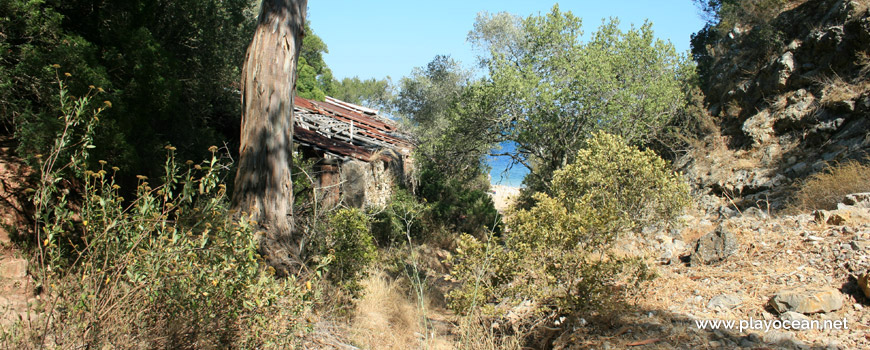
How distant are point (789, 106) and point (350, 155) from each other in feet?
35.4

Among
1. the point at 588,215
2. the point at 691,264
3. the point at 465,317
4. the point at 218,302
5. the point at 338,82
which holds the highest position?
the point at 338,82

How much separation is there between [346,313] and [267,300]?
85.4 inches

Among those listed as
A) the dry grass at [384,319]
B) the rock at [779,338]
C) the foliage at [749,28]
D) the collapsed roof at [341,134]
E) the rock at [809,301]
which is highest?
the foliage at [749,28]

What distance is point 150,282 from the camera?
2949mm

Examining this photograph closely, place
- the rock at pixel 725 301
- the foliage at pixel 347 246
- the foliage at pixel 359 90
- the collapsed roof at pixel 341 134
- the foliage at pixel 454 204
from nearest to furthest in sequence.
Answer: the rock at pixel 725 301
the foliage at pixel 347 246
the collapsed roof at pixel 341 134
the foliage at pixel 454 204
the foliage at pixel 359 90

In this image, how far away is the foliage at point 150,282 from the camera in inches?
111

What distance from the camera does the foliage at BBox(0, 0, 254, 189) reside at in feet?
16.9

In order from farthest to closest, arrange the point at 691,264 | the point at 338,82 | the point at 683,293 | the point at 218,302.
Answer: the point at 338,82, the point at 691,264, the point at 683,293, the point at 218,302

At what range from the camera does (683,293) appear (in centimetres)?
511

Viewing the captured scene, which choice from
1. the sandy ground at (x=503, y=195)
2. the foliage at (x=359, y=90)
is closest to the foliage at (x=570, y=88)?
the sandy ground at (x=503, y=195)

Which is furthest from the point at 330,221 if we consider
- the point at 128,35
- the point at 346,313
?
the point at 128,35

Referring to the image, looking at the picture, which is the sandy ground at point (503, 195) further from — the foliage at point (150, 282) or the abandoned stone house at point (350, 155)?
the foliage at point (150, 282)

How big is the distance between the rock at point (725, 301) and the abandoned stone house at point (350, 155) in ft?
17.6

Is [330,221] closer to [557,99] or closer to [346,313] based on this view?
[346,313]
